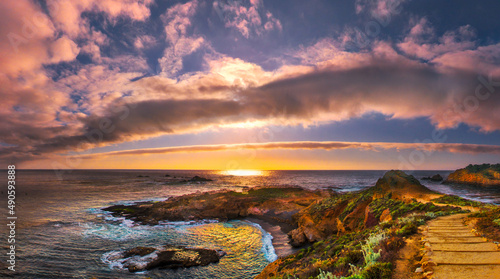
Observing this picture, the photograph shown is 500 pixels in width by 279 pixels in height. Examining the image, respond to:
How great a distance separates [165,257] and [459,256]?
67.4 feet

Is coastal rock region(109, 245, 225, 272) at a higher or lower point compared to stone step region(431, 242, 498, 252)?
lower

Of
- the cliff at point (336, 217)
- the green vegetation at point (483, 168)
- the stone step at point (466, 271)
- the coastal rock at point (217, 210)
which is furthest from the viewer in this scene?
the green vegetation at point (483, 168)

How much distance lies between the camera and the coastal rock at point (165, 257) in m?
18.3

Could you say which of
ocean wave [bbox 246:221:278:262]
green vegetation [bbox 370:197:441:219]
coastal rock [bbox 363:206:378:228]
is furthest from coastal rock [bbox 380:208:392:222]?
ocean wave [bbox 246:221:278:262]

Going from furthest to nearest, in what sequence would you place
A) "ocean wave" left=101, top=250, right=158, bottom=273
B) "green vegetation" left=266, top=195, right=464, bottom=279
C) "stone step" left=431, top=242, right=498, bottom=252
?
"ocean wave" left=101, top=250, right=158, bottom=273 < "stone step" left=431, top=242, right=498, bottom=252 < "green vegetation" left=266, top=195, right=464, bottom=279

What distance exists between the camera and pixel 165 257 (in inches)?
762

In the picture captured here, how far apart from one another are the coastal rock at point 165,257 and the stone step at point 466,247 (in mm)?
17273

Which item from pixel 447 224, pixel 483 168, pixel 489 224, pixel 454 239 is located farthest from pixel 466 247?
pixel 483 168

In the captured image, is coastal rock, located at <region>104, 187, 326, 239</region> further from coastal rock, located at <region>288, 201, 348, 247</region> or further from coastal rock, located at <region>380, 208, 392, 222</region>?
coastal rock, located at <region>380, 208, 392, 222</region>

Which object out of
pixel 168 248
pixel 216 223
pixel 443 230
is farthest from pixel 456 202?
pixel 216 223

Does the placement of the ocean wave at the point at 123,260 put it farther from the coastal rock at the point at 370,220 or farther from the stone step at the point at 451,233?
the stone step at the point at 451,233

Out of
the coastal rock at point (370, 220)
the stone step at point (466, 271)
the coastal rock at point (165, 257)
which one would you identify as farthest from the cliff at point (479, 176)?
the stone step at point (466, 271)

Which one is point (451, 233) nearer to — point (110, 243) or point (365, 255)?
point (365, 255)

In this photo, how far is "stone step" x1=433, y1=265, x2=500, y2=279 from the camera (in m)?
4.95
